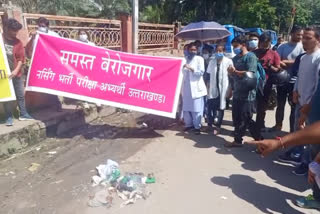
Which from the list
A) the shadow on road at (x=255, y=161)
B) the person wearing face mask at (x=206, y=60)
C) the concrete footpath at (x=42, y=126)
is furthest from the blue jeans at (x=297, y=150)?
the concrete footpath at (x=42, y=126)

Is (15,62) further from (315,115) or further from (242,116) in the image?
(315,115)

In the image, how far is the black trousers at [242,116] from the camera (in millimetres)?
4672

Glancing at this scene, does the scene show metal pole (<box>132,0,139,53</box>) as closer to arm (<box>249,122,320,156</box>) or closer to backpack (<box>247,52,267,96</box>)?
backpack (<box>247,52,267,96</box>)

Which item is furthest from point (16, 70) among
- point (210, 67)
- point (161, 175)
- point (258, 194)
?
point (258, 194)

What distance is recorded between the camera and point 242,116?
4742 millimetres

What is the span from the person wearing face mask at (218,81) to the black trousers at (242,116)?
0.86 m

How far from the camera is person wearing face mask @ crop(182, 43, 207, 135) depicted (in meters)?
5.45

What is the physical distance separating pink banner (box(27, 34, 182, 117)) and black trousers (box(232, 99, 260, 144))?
1093mm

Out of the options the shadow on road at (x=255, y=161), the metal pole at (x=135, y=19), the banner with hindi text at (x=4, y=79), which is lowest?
the shadow on road at (x=255, y=161)

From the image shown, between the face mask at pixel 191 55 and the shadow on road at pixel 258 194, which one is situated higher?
the face mask at pixel 191 55

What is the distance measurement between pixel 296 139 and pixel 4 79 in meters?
4.53

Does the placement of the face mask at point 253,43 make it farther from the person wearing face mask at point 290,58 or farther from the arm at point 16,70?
the arm at point 16,70

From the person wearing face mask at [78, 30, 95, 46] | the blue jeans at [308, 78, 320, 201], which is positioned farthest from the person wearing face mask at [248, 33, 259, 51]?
the person wearing face mask at [78, 30, 95, 46]

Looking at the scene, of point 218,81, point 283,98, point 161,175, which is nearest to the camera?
point 161,175
